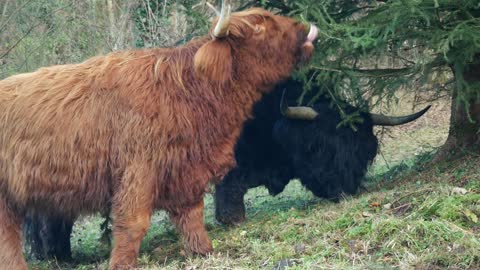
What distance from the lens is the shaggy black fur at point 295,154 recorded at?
10.1m

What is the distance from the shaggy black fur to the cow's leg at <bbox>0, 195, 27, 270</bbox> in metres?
3.33

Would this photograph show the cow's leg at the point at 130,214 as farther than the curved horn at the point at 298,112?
No

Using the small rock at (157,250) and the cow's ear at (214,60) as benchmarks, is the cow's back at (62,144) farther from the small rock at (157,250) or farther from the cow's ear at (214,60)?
the small rock at (157,250)

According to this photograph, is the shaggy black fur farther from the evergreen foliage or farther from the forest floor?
the evergreen foliage

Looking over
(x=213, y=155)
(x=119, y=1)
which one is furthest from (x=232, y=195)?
(x=119, y=1)

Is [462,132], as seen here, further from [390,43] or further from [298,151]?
[298,151]

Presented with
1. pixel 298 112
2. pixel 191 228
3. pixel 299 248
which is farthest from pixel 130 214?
pixel 298 112

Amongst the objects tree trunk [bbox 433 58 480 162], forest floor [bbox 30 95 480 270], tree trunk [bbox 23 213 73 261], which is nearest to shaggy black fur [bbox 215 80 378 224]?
forest floor [bbox 30 95 480 270]

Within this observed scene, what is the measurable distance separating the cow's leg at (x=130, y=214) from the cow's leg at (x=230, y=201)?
3164 mm

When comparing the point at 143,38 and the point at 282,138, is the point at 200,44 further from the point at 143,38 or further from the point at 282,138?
the point at 143,38

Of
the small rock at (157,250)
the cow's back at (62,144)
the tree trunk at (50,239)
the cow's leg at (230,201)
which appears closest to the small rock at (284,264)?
the cow's back at (62,144)

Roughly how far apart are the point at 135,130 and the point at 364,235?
211cm

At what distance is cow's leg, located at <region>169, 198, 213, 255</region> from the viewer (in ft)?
23.7

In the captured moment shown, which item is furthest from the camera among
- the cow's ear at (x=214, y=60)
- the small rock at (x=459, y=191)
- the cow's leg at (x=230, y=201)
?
the cow's leg at (x=230, y=201)
